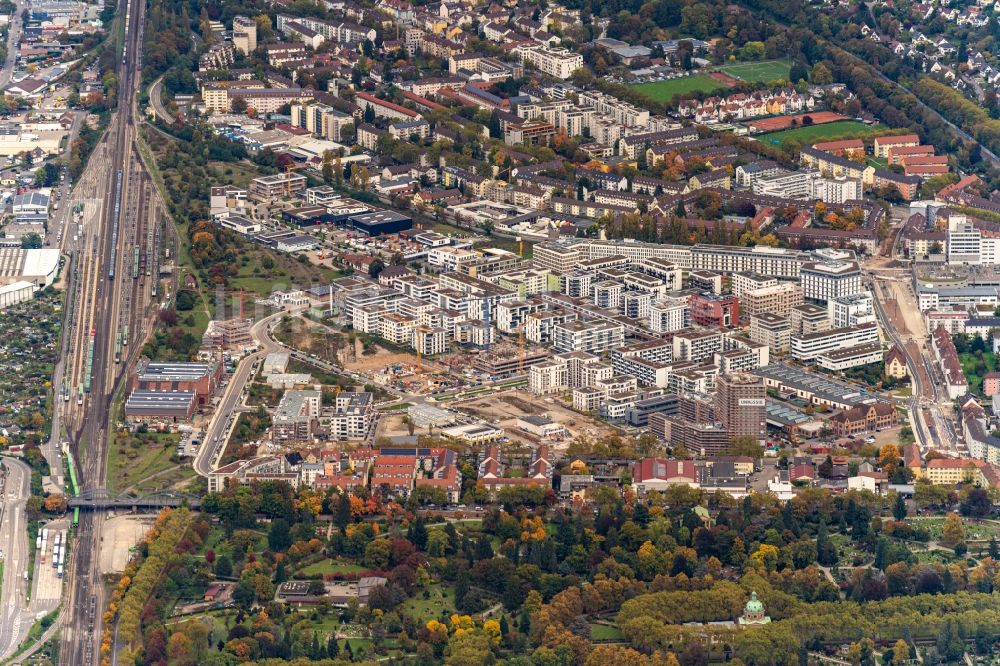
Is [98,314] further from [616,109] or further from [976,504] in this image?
[976,504]

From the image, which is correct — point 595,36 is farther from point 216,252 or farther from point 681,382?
point 681,382

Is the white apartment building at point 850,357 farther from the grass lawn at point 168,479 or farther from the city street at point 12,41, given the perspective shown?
the city street at point 12,41

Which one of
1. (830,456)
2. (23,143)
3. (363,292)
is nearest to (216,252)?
(363,292)

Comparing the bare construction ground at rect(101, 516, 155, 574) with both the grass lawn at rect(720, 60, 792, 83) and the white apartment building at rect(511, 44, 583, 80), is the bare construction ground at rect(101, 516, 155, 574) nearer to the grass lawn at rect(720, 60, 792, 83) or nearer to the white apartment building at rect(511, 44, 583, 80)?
the white apartment building at rect(511, 44, 583, 80)

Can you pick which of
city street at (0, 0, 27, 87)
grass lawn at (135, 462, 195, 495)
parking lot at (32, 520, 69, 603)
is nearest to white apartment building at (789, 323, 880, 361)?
grass lawn at (135, 462, 195, 495)

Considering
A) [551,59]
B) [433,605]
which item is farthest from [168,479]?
[551,59]

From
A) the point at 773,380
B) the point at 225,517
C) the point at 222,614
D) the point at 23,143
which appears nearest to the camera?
the point at 222,614

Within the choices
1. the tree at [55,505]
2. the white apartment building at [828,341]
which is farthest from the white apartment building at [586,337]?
the tree at [55,505]
